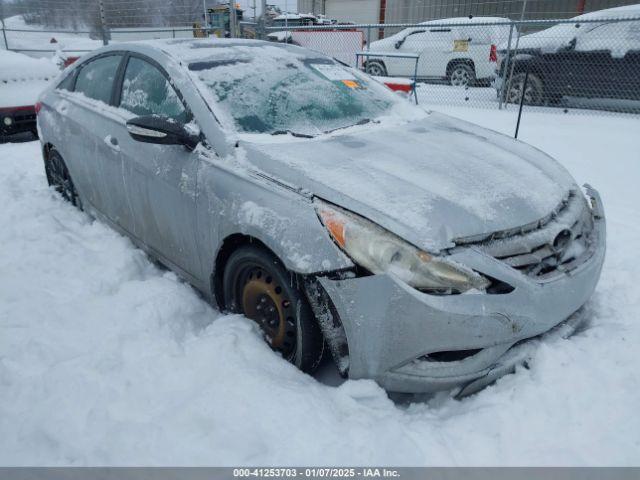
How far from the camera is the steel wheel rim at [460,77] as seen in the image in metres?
11.6

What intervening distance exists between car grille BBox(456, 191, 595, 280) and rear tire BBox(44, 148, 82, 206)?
343 centimetres

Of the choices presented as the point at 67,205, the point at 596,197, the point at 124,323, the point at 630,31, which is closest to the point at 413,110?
the point at 596,197

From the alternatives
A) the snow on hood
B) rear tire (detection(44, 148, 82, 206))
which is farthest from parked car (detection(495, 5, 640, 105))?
the snow on hood

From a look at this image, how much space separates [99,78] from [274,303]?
244cm

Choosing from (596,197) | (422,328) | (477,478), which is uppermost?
(596,197)

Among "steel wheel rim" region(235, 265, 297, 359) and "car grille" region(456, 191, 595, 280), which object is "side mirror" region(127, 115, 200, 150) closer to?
"steel wheel rim" region(235, 265, 297, 359)

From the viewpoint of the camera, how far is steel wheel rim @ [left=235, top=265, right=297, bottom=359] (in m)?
2.24

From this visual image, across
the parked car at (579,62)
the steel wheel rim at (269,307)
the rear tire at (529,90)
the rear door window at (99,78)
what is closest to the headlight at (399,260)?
the steel wheel rim at (269,307)

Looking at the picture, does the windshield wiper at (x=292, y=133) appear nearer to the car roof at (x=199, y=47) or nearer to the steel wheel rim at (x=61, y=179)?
the car roof at (x=199, y=47)

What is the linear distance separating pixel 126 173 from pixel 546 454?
2753mm

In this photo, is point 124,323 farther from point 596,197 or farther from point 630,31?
point 630,31

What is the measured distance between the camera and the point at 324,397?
205 cm

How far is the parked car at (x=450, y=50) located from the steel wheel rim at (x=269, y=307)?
968 centimetres

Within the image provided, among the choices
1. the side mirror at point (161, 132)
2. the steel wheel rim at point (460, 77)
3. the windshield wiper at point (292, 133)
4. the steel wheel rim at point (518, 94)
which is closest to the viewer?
the side mirror at point (161, 132)
